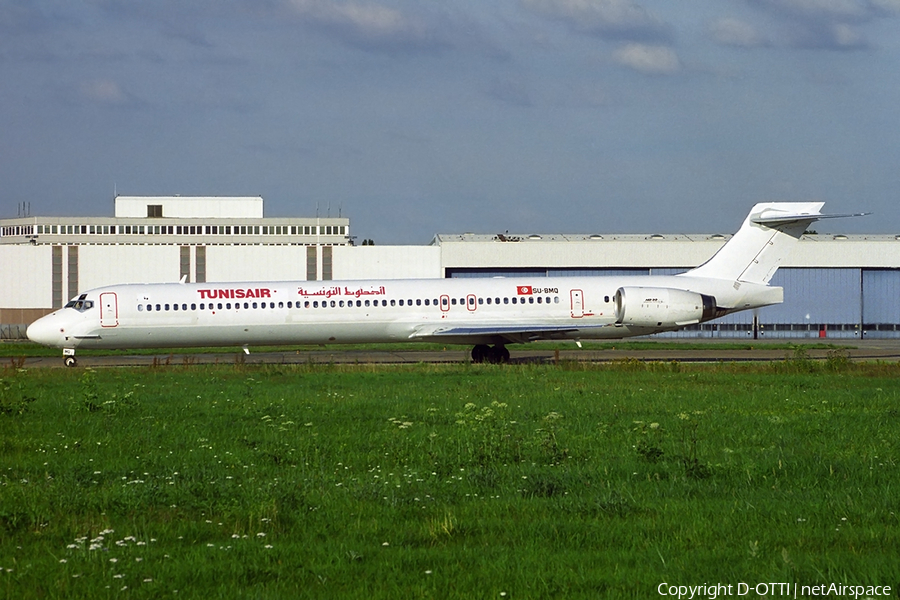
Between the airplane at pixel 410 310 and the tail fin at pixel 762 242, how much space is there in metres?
0.04

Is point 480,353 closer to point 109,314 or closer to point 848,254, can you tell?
point 109,314

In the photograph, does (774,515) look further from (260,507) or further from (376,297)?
(376,297)

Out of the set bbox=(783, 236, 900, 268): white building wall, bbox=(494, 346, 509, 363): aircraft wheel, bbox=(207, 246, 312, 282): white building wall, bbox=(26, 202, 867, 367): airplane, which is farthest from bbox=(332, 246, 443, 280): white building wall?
bbox=(494, 346, 509, 363): aircraft wheel

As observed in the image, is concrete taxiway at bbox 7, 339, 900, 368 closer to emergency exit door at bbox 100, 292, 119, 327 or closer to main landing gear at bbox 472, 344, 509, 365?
main landing gear at bbox 472, 344, 509, 365

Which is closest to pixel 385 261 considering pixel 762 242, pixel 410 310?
pixel 410 310

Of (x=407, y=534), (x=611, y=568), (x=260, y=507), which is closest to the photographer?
(x=611, y=568)

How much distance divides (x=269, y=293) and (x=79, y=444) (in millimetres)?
20311

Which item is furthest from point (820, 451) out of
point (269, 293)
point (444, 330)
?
point (269, 293)

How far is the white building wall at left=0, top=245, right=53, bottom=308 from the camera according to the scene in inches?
2323

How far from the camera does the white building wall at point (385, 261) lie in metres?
60.4

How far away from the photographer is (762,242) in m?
34.4

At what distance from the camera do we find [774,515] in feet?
28.3

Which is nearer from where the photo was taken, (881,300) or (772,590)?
(772,590)

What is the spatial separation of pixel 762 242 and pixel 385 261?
30.6 m
